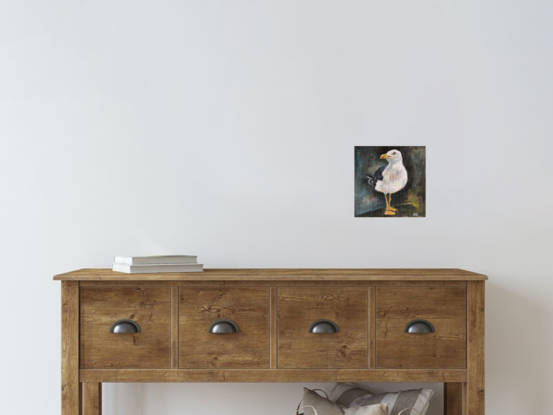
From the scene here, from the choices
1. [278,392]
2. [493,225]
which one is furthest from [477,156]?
[278,392]

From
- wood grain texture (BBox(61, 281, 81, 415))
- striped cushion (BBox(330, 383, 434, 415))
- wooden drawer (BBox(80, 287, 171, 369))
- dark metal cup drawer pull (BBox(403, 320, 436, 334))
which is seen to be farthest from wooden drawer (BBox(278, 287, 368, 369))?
wood grain texture (BBox(61, 281, 81, 415))

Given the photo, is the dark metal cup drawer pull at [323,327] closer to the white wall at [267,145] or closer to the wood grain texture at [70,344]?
the white wall at [267,145]

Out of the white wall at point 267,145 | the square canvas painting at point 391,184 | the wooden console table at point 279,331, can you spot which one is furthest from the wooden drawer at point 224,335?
the square canvas painting at point 391,184

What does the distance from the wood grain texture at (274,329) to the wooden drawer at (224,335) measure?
0.02m

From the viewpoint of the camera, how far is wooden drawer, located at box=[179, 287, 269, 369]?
2.01 m

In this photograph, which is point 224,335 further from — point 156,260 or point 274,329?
point 156,260

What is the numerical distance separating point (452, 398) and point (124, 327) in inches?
56.8

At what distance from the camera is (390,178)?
Answer: 2490mm

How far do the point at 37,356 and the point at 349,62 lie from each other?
6.64ft

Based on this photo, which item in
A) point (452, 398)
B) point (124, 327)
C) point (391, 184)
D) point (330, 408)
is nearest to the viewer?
point (124, 327)

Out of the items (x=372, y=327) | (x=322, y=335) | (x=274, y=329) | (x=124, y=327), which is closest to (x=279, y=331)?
(x=274, y=329)

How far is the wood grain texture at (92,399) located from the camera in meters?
2.28

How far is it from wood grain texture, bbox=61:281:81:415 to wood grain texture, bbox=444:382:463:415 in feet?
5.11

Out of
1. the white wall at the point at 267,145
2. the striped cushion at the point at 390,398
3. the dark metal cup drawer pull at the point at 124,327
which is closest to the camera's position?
the dark metal cup drawer pull at the point at 124,327
